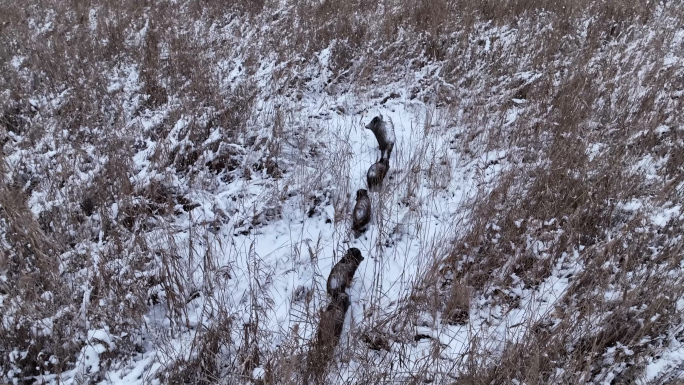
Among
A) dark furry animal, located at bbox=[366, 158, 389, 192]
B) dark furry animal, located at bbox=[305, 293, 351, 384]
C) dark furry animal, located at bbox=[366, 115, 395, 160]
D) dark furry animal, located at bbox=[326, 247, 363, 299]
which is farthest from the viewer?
dark furry animal, located at bbox=[366, 115, 395, 160]

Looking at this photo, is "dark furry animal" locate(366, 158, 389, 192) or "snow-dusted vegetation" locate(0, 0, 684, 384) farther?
"dark furry animal" locate(366, 158, 389, 192)

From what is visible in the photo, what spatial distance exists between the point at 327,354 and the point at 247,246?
1.13 metres

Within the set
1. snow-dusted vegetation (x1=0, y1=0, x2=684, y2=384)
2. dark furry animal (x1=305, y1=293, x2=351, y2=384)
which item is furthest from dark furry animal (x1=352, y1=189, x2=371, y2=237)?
dark furry animal (x1=305, y1=293, x2=351, y2=384)

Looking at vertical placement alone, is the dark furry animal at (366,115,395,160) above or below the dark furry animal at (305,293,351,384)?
above

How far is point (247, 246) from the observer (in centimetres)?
311

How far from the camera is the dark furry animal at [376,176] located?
11.5 ft

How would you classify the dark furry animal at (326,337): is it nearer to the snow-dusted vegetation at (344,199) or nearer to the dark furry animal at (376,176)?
the snow-dusted vegetation at (344,199)

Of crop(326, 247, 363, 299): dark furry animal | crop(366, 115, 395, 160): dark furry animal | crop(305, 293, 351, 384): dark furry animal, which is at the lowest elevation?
crop(305, 293, 351, 384): dark furry animal

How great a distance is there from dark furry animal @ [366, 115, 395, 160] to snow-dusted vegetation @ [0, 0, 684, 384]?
0.44 ft

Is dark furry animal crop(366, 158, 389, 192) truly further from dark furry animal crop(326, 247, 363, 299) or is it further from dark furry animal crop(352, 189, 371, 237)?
dark furry animal crop(326, 247, 363, 299)

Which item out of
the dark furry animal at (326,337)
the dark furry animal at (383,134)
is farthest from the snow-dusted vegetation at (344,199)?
the dark furry animal at (383,134)

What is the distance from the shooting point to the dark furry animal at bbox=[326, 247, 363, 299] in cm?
262

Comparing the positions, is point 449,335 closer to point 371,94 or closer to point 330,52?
point 371,94

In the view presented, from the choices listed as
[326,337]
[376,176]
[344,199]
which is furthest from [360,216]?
[326,337]
